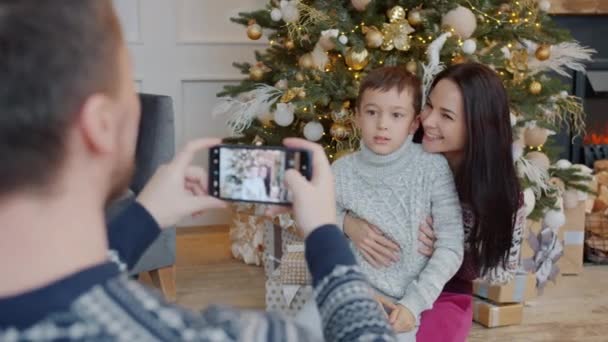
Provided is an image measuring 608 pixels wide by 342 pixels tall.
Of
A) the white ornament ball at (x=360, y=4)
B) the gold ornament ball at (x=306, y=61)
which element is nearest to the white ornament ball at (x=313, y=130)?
the gold ornament ball at (x=306, y=61)

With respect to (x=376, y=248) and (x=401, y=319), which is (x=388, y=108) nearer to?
(x=376, y=248)

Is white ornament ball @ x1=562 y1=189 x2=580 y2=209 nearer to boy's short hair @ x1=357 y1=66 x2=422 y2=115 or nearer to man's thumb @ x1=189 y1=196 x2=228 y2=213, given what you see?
boy's short hair @ x1=357 y1=66 x2=422 y2=115

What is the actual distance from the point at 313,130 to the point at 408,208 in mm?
971

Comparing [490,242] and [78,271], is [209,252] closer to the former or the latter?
[490,242]

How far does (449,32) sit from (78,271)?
81.1 inches

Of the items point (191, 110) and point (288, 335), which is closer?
point (288, 335)

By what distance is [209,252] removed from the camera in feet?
10.9

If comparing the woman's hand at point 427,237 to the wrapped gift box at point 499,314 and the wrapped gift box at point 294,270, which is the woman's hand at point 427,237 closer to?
the wrapped gift box at point 294,270

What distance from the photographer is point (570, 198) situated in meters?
2.78

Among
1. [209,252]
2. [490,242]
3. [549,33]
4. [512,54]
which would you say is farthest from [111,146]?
[209,252]

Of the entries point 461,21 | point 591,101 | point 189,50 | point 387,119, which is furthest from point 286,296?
point 591,101

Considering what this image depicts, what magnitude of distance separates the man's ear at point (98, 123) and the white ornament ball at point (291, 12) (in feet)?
6.87

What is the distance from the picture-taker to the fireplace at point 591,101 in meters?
3.45

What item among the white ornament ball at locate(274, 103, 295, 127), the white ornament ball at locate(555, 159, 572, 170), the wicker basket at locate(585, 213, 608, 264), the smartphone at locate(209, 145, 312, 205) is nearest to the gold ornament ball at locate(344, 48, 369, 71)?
the white ornament ball at locate(274, 103, 295, 127)
